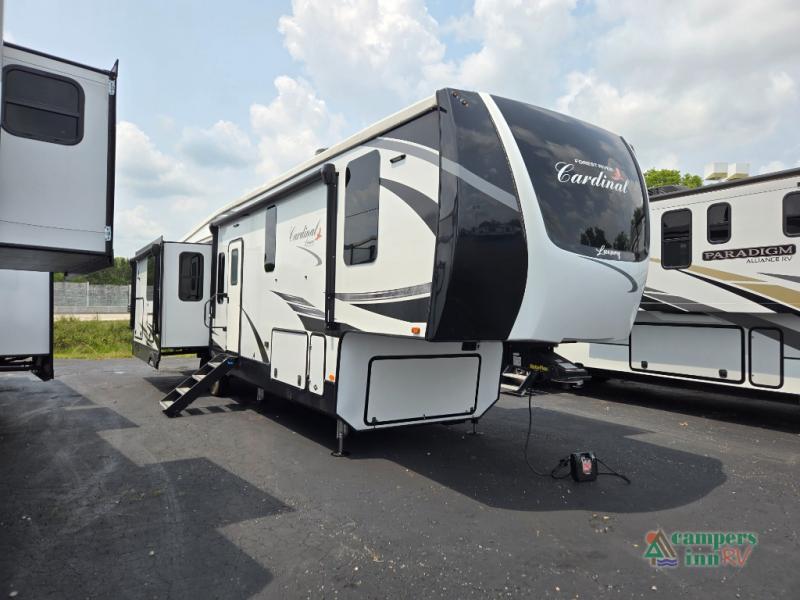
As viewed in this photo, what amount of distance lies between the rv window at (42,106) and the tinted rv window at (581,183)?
318 cm

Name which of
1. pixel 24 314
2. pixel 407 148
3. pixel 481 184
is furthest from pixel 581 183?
pixel 24 314

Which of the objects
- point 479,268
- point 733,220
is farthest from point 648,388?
point 479,268

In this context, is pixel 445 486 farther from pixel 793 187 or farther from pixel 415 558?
pixel 793 187

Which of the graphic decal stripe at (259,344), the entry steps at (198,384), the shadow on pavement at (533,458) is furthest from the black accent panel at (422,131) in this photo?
the entry steps at (198,384)

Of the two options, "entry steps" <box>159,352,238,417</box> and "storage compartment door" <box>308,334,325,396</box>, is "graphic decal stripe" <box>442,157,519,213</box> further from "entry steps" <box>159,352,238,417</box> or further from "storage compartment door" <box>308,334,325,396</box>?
"entry steps" <box>159,352,238,417</box>

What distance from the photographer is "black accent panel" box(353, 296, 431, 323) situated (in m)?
3.92

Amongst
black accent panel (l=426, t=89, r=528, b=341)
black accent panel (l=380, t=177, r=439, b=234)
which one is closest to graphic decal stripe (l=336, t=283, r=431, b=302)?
black accent panel (l=426, t=89, r=528, b=341)

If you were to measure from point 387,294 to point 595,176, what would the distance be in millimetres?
1866

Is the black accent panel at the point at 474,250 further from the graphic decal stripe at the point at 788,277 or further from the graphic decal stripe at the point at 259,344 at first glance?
the graphic decal stripe at the point at 788,277

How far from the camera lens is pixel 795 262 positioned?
6.62 m

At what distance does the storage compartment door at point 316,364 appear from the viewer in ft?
17.3

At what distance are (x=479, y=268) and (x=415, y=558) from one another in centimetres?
190

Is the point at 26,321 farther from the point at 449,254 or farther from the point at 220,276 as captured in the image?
the point at 449,254

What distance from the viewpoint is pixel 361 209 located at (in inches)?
189
